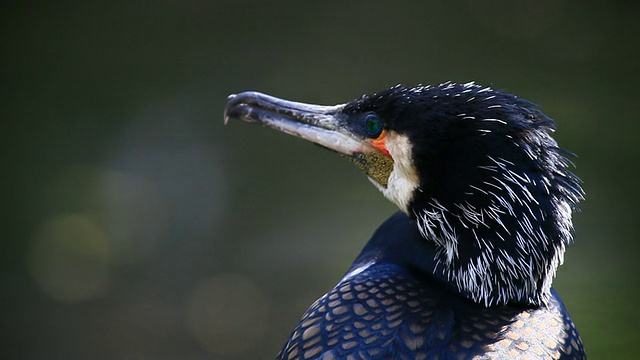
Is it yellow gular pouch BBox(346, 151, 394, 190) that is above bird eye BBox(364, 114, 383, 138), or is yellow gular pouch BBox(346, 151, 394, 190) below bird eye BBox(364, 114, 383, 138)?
below

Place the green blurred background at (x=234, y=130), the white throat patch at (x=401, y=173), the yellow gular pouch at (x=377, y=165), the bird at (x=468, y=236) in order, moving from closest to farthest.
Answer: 1. the bird at (x=468, y=236)
2. the white throat patch at (x=401, y=173)
3. the yellow gular pouch at (x=377, y=165)
4. the green blurred background at (x=234, y=130)

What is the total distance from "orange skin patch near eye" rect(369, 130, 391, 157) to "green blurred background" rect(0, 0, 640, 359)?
297 centimetres

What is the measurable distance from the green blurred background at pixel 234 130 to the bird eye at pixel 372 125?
297 cm

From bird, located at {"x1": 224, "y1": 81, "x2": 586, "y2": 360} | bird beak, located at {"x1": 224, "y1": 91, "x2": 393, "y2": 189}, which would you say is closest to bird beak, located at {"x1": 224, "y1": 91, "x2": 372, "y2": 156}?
Result: bird beak, located at {"x1": 224, "y1": 91, "x2": 393, "y2": 189}

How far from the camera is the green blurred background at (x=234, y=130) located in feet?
17.4

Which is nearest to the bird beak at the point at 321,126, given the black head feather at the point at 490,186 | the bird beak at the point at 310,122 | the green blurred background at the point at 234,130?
the bird beak at the point at 310,122

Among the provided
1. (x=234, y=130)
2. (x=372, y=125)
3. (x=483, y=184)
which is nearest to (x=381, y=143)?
(x=372, y=125)

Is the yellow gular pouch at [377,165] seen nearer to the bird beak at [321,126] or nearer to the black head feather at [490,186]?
the bird beak at [321,126]

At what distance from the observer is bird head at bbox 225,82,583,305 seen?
2.12 metres

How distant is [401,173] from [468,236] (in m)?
0.26

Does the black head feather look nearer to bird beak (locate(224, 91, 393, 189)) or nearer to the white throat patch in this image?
the white throat patch

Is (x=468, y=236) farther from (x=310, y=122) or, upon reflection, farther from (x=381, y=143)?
(x=310, y=122)

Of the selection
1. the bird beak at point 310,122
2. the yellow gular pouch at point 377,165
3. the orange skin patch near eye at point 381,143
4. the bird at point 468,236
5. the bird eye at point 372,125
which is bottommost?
the bird at point 468,236

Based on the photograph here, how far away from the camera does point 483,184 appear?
2.12 metres
